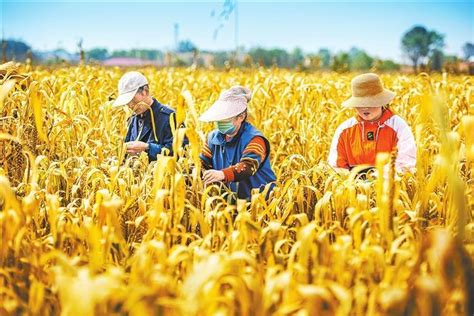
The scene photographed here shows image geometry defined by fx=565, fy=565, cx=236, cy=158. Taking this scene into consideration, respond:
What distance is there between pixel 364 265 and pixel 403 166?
5.04 ft

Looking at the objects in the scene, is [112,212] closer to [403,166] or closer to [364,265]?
[364,265]

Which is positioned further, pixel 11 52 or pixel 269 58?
pixel 269 58

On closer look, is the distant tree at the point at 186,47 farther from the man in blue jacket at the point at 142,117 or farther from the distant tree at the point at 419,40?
the distant tree at the point at 419,40

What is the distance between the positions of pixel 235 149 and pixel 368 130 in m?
0.96

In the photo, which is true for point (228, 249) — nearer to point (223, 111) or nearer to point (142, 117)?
point (223, 111)

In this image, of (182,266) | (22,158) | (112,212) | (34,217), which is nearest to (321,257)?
(182,266)

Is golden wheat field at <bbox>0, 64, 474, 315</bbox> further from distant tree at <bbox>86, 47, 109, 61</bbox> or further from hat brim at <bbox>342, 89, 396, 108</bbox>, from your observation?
distant tree at <bbox>86, 47, 109, 61</bbox>

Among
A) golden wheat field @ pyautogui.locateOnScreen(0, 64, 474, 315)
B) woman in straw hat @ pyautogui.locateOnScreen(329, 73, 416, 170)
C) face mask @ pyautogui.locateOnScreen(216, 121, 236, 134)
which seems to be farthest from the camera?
woman in straw hat @ pyautogui.locateOnScreen(329, 73, 416, 170)

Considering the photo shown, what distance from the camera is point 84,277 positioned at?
1.63 m

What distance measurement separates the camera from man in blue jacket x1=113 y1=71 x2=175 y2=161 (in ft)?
12.5

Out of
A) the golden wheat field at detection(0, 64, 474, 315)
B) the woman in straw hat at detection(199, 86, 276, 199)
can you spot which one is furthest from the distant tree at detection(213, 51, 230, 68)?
the golden wheat field at detection(0, 64, 474, 315)

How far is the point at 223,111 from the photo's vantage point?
3273 millimetres

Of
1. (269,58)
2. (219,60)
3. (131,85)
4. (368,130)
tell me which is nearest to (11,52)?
(131,85)

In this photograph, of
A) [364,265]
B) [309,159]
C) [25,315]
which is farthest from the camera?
[309,159]
